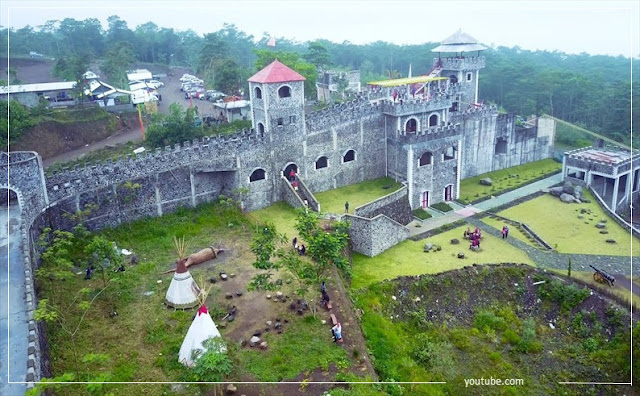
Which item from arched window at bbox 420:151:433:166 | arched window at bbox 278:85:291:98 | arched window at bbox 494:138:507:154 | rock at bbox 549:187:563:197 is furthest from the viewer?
arched window at bbox 494:138:507:154

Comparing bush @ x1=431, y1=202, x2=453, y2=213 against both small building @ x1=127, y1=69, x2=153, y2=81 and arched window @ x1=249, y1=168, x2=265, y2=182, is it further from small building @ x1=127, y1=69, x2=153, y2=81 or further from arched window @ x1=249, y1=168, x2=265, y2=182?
small building @ x1=127, y1=69, x2=153, y2=81

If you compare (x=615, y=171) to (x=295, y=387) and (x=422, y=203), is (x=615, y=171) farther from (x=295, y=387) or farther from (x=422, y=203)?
(x=295, y=387)

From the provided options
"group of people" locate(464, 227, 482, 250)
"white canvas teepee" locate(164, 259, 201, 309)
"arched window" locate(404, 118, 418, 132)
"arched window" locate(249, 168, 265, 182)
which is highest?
"arched window" locate(404, 118, 418, 132)

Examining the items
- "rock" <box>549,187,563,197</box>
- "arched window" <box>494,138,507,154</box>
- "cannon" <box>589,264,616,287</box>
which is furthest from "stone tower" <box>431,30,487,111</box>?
"cannon" <box>589,264,616,287</box>

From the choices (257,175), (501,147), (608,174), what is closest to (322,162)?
(257,175)

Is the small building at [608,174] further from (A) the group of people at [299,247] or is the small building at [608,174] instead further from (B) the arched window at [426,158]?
(A) the group of people at [299,247]

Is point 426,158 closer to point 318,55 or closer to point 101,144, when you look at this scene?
point 101,144
